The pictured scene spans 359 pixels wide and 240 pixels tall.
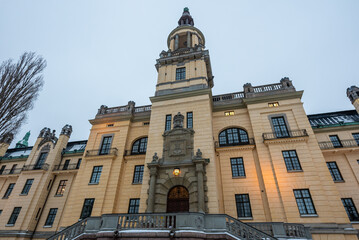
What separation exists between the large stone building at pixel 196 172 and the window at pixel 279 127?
103mm

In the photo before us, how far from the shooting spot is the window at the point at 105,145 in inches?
1041

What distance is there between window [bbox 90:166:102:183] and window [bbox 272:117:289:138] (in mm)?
22252

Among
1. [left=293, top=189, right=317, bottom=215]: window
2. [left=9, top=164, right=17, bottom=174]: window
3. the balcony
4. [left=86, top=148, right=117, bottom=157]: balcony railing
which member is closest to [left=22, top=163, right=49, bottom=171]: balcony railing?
[left=9, top=164, right=17, bottom=174]: window

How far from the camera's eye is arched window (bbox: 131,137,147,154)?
1029 inches

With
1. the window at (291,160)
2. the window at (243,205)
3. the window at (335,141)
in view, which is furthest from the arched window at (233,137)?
the window at (335,141)

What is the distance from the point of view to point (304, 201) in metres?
17.5

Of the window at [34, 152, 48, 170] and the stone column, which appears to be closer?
the stone column

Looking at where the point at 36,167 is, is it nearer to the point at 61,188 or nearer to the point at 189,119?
the point at 61,188

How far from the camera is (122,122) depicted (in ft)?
93.5

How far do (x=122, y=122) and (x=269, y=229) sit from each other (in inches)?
881

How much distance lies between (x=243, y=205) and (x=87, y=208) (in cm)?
1739

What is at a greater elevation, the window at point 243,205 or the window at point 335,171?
the window at point 335,171

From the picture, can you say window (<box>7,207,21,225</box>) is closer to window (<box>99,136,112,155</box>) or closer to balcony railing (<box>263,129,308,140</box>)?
window (<box>99,136,112,155</box>)

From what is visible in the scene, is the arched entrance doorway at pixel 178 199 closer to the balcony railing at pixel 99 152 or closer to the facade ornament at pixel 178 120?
the facade ornament at pixel 178 120
